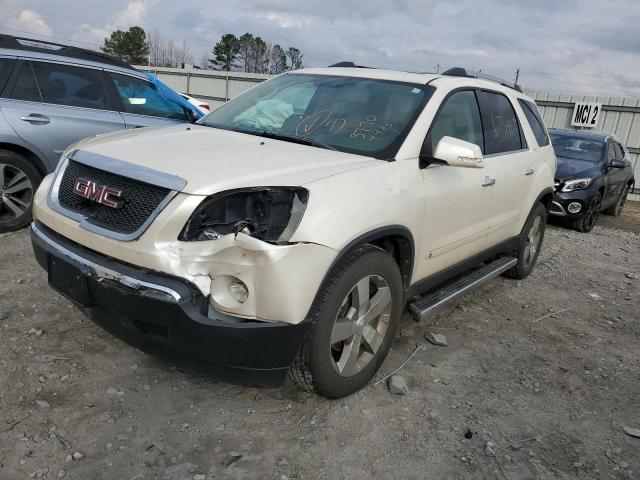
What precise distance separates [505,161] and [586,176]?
5358 millimetres

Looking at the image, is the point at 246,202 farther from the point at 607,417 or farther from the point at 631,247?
the point at 631,247

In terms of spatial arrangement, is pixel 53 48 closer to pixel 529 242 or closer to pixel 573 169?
pixel 529 242

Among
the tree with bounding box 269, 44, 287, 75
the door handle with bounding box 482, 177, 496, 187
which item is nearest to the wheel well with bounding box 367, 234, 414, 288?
the door handle with bounding box 482, 177, 496, 187

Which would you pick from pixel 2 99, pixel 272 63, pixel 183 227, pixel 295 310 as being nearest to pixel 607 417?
pixel 295 310

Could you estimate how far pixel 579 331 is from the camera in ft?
14.1

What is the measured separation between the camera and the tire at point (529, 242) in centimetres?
495

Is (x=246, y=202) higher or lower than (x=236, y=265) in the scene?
higher

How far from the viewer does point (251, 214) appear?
2.43 metres

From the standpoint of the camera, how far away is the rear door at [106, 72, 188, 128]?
5695mm

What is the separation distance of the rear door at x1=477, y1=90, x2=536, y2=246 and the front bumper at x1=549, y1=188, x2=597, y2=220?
428 cm

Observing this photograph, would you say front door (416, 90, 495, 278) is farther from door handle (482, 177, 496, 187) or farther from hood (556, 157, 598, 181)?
hood (556, 157, 598, 181)

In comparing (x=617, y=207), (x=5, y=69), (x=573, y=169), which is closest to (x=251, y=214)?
(x=5, y=69)

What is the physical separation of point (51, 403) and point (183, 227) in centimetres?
121

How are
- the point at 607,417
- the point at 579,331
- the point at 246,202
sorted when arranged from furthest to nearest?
the point at 579,331, the point at 607,417, the point at 246,202
